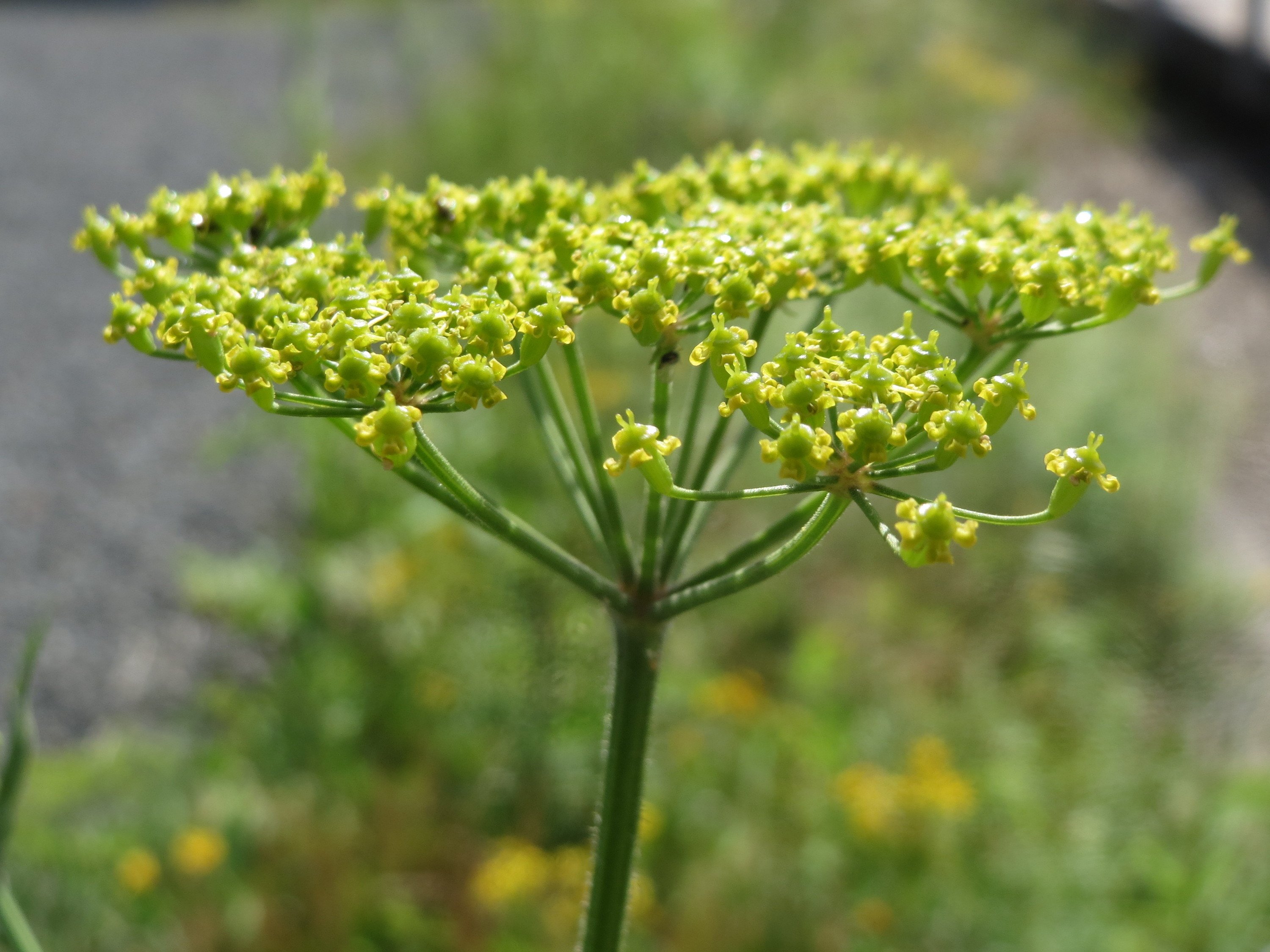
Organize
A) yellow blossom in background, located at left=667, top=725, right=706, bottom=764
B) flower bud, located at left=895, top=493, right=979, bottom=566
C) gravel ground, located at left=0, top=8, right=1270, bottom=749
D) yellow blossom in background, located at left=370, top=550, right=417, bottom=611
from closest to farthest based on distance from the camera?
flower bud, located at left=895, top=493, right=979, bottom=566
yellow blossom in background, located at left=667, top=725, right=706, bottom=764
yellow blossom in background, located at left=370, top=550, right=417, bottom=611
gravel ground, located at left=0, top=8, right=1270, bottom=749

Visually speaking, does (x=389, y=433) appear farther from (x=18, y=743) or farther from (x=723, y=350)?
(x=18, y=743)

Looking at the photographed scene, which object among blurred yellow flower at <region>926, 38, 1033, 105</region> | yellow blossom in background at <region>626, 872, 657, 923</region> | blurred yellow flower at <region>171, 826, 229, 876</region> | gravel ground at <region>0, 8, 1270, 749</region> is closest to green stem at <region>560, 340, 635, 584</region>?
yellow blossom in background at <region>626, 872, 657, 923</region>

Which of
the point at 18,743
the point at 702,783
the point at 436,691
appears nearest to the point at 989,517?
the point at 18,743

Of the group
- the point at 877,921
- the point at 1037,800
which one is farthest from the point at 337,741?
the point at 1037,800

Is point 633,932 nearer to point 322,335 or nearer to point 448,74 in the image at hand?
point 322,335

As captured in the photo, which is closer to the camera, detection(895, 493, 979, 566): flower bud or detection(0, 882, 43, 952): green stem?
detection(895, 493, 979, 566): flower bud

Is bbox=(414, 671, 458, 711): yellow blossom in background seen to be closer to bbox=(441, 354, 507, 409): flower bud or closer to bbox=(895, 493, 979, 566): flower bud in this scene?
bbox=(441, 354, 507, 409): flower bud

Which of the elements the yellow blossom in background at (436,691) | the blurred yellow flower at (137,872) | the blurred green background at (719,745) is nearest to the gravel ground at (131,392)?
the blurred green background at (719,745)
